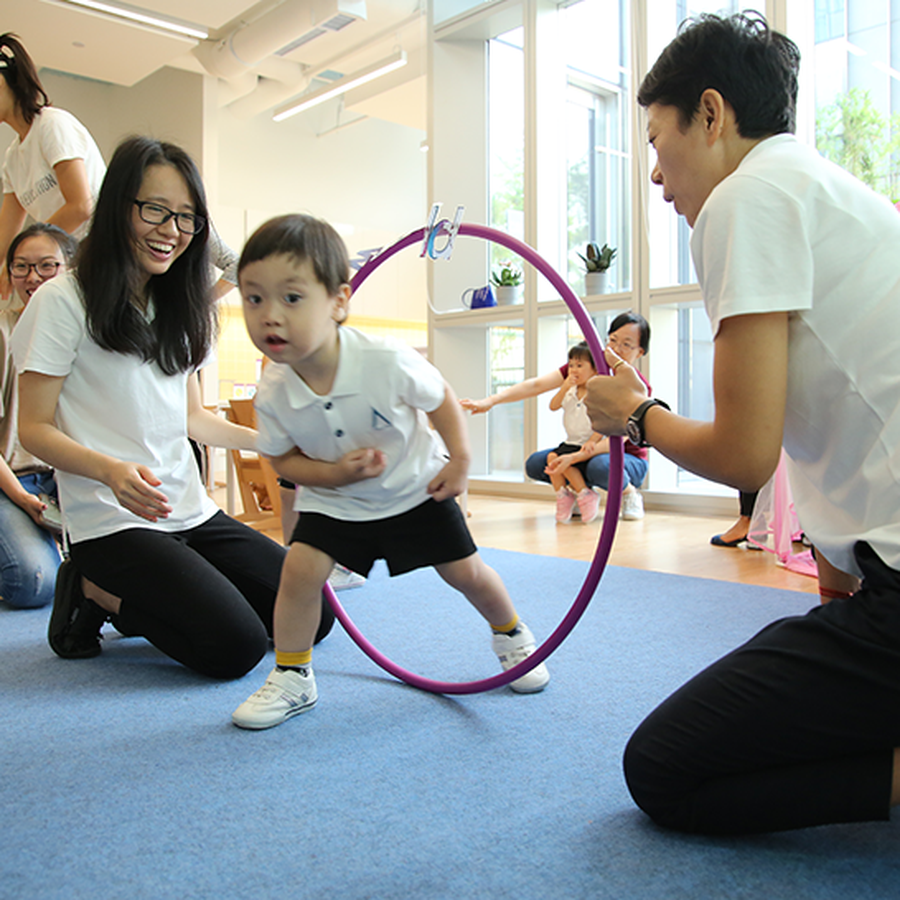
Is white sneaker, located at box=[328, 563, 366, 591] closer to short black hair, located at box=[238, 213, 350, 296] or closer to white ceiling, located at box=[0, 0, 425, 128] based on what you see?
short black hair, located at box=[238, 213, 350, 296]

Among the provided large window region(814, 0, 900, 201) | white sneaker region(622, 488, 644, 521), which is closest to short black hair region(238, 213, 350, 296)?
white sneaker region(622, 488, 644, 521)

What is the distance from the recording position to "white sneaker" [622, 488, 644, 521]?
12.9 ft

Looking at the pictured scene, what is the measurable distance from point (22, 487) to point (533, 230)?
10.9ft

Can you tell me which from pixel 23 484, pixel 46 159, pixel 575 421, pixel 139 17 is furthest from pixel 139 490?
pixel 139 17

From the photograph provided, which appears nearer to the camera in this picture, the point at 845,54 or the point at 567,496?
the point at 845,54

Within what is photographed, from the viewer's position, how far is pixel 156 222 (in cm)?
165

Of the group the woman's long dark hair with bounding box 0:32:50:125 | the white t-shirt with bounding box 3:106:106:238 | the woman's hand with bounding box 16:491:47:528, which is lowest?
the woman's hand with bounding box 16:491:47:528

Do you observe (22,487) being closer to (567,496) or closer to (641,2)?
(567,496)

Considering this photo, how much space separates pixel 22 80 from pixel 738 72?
2244 millimetres

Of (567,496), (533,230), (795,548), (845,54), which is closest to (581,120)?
(533,230)

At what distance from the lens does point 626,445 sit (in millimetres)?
3924

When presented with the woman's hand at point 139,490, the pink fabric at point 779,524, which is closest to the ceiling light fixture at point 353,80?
the pink fabric at point 779,524

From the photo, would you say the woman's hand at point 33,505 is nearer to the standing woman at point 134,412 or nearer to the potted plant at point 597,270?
the standing woman at point 134,412

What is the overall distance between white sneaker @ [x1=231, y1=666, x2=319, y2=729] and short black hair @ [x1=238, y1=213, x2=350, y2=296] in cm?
69
